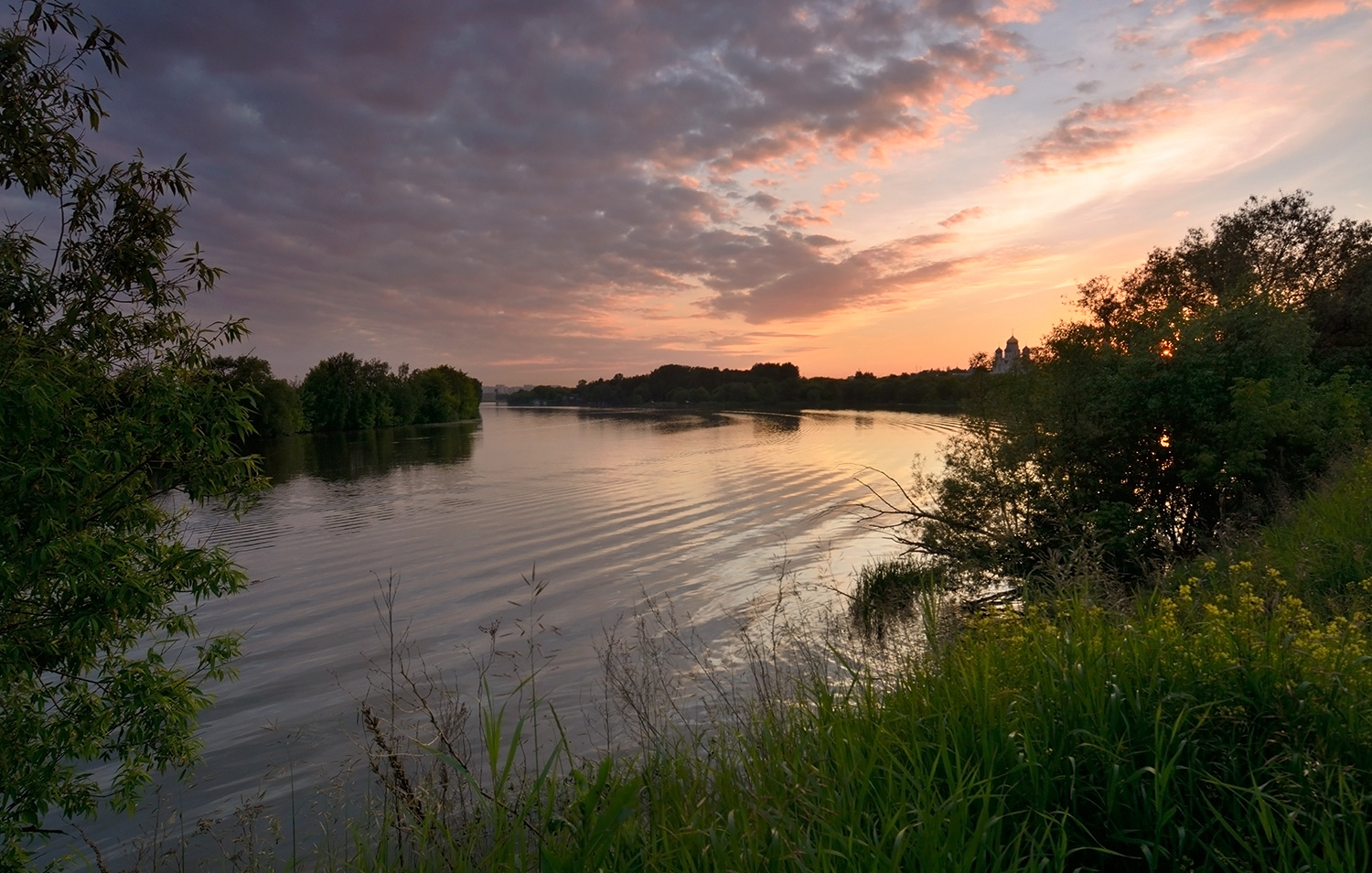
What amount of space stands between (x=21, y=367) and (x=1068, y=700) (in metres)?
8.03

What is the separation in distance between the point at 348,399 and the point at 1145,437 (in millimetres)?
Result: 110228

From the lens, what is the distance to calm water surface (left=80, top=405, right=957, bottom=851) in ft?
→ 36.0

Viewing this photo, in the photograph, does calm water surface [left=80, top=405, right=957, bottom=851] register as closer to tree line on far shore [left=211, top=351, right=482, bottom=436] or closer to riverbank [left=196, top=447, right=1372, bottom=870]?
riverbank [left=196, top=447, right=1372, bottom=870]

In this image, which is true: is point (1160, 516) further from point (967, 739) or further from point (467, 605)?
point (467, 605)

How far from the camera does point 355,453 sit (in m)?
62.8

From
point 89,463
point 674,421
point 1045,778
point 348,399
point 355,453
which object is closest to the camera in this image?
point 1045,778

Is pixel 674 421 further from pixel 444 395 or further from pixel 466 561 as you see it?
pixel 466 561

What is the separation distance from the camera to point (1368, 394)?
20172mm

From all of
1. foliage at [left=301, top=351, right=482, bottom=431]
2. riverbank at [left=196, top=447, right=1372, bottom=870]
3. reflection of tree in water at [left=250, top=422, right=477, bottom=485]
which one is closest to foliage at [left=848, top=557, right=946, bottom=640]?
riverbank at [left=196, top=447, right=1372, bottom=870]

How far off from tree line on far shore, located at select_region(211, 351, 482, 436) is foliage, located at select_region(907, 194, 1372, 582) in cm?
8519

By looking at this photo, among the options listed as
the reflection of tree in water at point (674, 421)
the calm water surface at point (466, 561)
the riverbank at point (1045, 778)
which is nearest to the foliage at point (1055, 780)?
the riverbank at point (1045, 778)

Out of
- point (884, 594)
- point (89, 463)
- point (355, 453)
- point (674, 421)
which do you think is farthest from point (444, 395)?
point (89, 463)

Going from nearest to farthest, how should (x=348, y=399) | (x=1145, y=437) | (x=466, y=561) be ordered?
(x=1145, y=437)
(x=466, y=561)
(x=348, y=399)

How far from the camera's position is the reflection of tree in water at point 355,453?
48.0 metres
